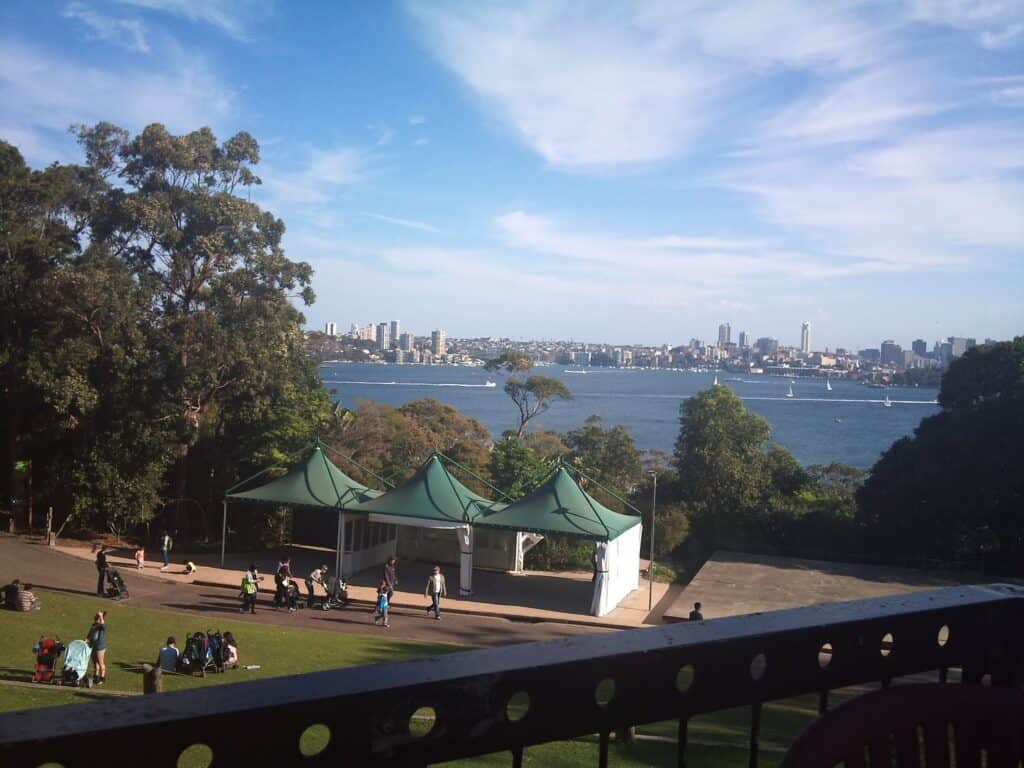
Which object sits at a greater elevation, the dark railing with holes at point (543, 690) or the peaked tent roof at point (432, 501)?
the dark railing with holes at point (543, 690)

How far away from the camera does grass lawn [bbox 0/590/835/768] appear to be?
9328 mm

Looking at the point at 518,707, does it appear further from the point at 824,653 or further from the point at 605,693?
the point at 824,653

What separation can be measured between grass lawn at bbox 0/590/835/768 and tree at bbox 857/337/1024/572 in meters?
15.8

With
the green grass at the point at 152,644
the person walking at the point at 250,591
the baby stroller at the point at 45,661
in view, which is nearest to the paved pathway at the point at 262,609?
the person walking at the point at 250,591

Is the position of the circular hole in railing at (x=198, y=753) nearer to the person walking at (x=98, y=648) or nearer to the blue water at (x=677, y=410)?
the person walking at (x=98, y=648)

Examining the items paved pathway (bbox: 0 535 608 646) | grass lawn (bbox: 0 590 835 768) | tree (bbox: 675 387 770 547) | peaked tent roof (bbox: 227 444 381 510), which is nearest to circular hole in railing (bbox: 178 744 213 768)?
grass lawn (bbox: 0 590 835 768)

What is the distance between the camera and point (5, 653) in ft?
46.1

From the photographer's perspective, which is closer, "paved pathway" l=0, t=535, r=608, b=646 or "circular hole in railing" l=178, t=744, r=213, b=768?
"circular hole in railing" l=178, t=744, r=213, b=768

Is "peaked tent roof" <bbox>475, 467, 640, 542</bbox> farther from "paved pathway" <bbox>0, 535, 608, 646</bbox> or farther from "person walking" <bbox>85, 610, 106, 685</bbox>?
"person walking" <bbox>85, 610, 106, 685</bbox>

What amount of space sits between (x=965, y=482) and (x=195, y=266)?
23886mm

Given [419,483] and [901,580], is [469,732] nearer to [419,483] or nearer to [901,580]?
[419,483]

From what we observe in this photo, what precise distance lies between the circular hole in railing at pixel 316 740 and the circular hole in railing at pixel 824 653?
3.77 ft

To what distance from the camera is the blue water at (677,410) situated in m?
89.5

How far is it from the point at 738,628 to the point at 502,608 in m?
19.0
